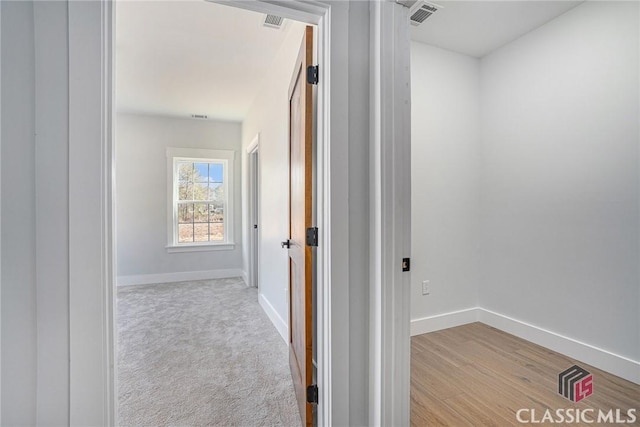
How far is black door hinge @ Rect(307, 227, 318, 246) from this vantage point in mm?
1467

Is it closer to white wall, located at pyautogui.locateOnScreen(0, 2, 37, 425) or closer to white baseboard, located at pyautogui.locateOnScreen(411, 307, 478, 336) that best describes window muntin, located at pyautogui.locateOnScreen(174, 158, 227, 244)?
white baseboard, located at pyautogui.locateOnScreen(411, 307, 478, 336)

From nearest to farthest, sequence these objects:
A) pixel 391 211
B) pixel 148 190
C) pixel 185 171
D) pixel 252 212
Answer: pixel 391 211 < pixel 252 212 < pixel 148 190 < pixel 185 171

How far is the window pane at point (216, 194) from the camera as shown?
5281 millimetres

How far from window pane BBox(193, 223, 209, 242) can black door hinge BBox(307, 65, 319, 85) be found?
4.31 metres

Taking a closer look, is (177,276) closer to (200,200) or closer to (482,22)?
(200,200)

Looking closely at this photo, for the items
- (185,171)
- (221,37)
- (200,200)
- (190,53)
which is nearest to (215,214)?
(200,200)

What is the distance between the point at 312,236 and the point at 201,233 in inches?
167

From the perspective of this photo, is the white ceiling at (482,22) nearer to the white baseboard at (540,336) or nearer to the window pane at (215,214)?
the white baseboard at (540,336)

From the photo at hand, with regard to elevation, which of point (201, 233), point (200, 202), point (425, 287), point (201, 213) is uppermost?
point (200, 202)

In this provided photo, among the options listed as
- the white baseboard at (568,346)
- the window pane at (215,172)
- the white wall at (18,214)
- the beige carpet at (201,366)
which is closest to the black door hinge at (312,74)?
the white wall at (18,214)

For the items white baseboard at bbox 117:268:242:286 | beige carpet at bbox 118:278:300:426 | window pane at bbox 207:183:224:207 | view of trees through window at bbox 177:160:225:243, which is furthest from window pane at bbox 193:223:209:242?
beige carpet at bbox 118:278:300:426

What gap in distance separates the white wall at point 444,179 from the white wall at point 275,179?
112 cm

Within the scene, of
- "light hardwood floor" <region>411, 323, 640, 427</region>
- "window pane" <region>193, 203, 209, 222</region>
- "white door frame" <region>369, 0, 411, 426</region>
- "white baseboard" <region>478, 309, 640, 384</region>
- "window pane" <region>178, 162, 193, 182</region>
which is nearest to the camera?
"white door frame" <region>369, 0, 411, 426</region>

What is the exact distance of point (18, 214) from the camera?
0.97 m
